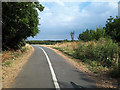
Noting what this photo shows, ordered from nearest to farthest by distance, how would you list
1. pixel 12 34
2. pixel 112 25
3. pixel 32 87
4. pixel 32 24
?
pixel 32 87 < pixel 12 34 < pixel 32 24 < pixel 112 25

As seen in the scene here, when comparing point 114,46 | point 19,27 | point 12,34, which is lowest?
point 114,46

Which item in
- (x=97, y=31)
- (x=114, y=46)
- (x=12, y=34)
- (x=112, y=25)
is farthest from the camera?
(x=112, y=25)

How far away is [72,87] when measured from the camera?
15.7ft

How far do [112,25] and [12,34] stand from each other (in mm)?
27707

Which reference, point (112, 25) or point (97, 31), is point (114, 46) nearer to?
point (97, 31)

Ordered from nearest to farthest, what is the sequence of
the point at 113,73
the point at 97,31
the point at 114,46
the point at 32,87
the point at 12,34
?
the point at 32,87
the point at 113,73
the point at 114,46
the point at 12,34
the point at 97,31

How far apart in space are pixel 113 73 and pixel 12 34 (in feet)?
A: 32.3

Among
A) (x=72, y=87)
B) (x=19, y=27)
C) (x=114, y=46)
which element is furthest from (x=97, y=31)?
(x=72, y=87)

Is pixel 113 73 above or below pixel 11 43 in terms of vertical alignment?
below

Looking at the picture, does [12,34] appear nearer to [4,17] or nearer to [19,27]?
[19,27]

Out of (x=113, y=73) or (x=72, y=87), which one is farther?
(x=113, y=73)

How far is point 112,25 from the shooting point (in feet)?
101

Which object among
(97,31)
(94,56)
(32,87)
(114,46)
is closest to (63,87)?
(32,87)

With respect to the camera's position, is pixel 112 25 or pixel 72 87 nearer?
pixel 72 87
